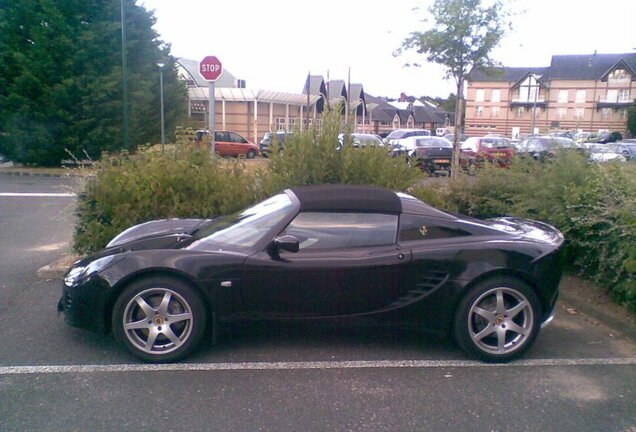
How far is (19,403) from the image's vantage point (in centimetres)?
344

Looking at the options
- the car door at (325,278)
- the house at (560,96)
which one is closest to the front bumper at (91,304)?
the car door at (325,278)

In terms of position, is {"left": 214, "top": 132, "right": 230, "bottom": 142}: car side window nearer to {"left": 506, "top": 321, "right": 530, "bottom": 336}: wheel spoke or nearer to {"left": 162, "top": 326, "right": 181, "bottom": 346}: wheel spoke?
{"left": 162, "top": 326, "right": 181, "bottom": 346}: wheel spoke

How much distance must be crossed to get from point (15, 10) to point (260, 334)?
22.2m

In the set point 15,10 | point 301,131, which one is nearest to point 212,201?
point 301,131

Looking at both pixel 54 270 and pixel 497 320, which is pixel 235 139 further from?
pixel 497 320

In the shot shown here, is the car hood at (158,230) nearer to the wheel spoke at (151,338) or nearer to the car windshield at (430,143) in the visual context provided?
the wheel spoke at (151,338)

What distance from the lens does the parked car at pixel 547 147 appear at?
23.7ft

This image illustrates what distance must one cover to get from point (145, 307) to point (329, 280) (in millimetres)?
1400

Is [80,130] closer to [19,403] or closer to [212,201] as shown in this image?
[212,201]

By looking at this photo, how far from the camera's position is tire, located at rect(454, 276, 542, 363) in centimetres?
421

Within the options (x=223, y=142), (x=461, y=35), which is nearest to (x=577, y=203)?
(x=461, y=35)

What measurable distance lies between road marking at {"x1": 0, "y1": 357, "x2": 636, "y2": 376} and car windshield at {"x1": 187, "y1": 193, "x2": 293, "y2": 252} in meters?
0.90

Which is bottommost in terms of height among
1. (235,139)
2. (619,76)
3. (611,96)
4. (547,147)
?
(547,147)

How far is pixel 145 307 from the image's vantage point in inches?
160
